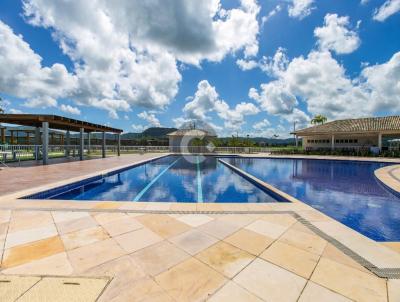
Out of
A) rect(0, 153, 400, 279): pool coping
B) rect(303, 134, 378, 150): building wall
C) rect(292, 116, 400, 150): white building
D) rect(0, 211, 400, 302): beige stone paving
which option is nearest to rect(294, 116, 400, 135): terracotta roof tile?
rect(292, 116, 400, 150): white building

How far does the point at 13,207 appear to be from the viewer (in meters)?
4.35

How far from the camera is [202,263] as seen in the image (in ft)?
7.83

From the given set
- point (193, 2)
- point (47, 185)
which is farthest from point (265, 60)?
point (47, 185)

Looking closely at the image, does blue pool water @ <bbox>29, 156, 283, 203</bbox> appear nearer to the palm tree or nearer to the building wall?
the building wall

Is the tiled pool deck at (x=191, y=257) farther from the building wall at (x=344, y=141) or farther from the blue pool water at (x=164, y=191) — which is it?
the building wall at (x=344, y=141)

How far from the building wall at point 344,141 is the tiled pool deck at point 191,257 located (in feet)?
96.5

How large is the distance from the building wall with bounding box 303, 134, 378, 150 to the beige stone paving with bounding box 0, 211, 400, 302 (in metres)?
30.0

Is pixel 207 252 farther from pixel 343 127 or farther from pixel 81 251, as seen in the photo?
pixel 343 127

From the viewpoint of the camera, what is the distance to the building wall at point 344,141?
83.9 ft

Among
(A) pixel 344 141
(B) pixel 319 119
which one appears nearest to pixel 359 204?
(A) pixel 344 141

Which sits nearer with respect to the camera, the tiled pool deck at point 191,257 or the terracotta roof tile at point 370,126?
the tiled pool deck at point 191,257

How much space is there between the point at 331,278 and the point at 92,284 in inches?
103

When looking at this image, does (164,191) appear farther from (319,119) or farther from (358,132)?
(319,119)

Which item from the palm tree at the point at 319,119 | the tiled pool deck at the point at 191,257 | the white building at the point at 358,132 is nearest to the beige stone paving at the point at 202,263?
the tiled pool deck at the point at 191,257
